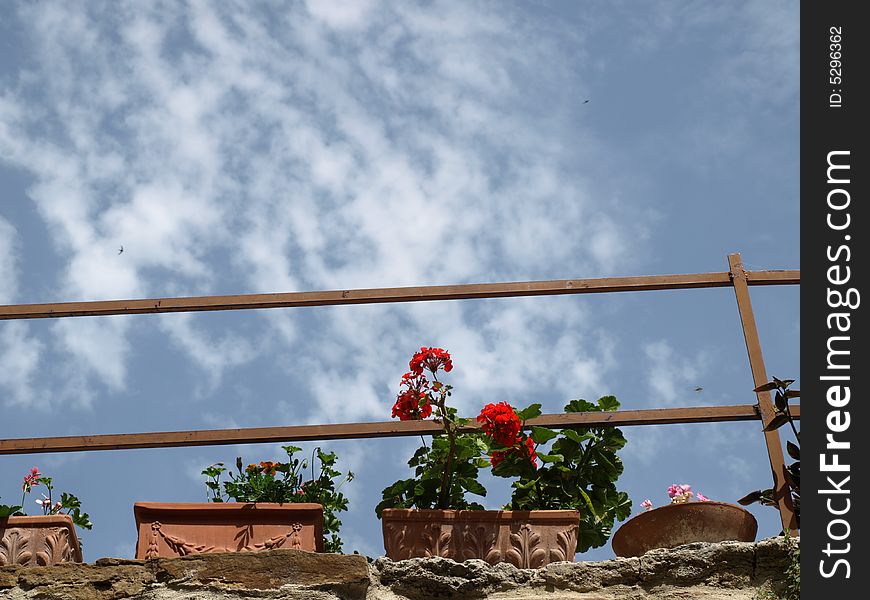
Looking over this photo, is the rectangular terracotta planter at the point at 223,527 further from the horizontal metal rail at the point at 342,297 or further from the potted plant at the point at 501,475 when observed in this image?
the horizontal metal rail at the point at 342,297

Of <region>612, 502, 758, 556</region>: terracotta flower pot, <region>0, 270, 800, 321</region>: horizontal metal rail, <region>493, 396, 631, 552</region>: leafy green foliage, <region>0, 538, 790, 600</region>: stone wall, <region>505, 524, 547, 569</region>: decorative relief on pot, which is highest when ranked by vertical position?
<region>0, 270, 800, 321</region>: horizontal metal rail

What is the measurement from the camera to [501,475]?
391 centimetres

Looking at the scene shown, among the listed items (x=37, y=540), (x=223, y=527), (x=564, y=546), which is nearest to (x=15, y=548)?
(x=37, y=540)

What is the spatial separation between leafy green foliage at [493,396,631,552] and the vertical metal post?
1.57 feet

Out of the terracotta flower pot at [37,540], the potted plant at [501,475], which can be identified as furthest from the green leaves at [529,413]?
the terracotta flower pot at [37,540]

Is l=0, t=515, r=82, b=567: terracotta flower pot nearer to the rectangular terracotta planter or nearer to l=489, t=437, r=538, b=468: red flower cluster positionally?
the rectangular terracotta planter

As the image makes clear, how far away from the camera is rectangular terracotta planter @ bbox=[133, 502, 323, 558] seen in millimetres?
3535

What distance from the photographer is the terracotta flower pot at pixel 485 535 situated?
11.4 ft

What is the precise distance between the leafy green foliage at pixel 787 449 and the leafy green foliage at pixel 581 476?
486mm

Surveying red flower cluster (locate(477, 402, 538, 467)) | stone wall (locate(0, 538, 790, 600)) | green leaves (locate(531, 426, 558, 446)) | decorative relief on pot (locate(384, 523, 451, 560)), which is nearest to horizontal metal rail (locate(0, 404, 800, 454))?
green leaves (locate(531, 426, 558, 446))

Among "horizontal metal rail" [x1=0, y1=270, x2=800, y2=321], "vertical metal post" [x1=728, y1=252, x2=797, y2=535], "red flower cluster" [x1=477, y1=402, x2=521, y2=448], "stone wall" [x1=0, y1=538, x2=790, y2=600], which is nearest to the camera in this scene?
"stone wall" [x1=0, y1=538, x2=790, y2=600]

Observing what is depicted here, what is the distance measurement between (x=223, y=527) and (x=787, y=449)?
1756 mm

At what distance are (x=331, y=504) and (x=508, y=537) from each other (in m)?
0.90

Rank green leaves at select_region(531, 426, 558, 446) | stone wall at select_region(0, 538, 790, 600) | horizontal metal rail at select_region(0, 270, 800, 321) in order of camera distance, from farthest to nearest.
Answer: horizontal metal rail at select_region(0, 270, 800, 321) < green leaves at select_region(531, 426, 558, 446) < stone wall at select_region(0, 538, 790, 600)
